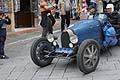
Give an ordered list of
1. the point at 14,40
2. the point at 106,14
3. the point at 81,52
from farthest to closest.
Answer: the point at 14,40 < the point at 106,14 < the point at 81,52

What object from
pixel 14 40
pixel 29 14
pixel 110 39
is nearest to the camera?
pixel 110 39

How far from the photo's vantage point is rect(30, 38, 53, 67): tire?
898 centimetres

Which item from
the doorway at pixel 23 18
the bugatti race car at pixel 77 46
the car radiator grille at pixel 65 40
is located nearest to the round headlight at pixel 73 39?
the bugatti race car at pixel 77 46

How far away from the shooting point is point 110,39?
9828 mm

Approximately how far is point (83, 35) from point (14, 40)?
17.1 feet

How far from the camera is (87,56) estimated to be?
8344 millimetres

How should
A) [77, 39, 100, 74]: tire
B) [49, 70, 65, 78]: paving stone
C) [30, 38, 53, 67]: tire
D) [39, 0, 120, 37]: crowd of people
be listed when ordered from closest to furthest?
1. [77, 39, 100, 74]: tire
2. [49, 70, 65, 78]: paving stone
3. [30, 38, 53, 67]: tire
4. [39, 0, 120, 37]: crowd of people

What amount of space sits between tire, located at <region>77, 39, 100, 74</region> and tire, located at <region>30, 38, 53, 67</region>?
119 cm

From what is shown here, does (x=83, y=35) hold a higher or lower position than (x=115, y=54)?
higher

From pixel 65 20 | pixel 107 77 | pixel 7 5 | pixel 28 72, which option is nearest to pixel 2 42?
pixel 28 72

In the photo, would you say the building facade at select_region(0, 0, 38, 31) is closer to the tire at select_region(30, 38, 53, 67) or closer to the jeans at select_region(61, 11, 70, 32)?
the jeans at select_region(61, 11, 70, 32)

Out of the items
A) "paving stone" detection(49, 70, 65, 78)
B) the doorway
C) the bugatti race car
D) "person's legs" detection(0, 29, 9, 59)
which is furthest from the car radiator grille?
the doorway

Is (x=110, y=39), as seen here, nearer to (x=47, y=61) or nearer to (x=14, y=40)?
(x=47, y=61)

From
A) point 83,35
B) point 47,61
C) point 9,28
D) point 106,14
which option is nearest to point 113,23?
point 106,14
